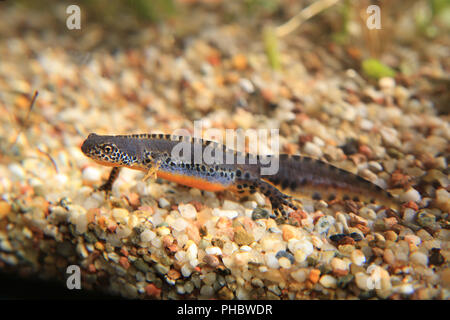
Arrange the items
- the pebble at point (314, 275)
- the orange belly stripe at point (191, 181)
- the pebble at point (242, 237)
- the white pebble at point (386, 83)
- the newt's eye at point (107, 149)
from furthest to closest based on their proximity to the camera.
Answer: the white pebble at point (386, 83) < the orange belly stripe at point (191, 181) < the newt's eye at point (107, 149) < the pebble at point (242, 237) < the pebble at point (314, 275)

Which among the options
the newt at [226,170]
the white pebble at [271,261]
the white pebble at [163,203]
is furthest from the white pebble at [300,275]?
the white pebble at [163,203]

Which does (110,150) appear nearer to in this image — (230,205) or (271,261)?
(230,205)

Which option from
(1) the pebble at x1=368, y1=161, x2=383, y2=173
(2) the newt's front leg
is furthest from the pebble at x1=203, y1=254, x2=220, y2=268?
(1) the pebble at x1=368, y1=161, x2=383, y2=173

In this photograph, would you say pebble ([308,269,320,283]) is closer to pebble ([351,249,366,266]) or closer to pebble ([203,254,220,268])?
pebble ([351,249,366,266])

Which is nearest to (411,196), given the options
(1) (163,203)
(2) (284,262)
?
(2) (284,262)

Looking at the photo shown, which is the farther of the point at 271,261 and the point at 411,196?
the point at 411,196

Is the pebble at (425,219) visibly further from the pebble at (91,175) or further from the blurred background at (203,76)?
the pebble at (91,175)
